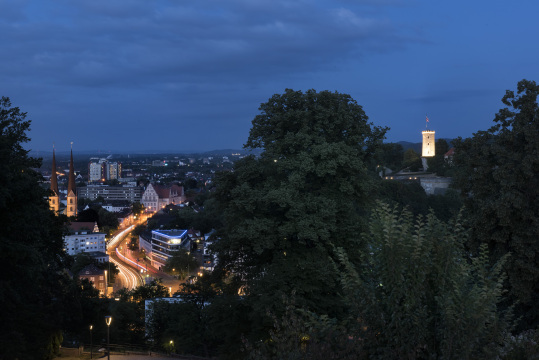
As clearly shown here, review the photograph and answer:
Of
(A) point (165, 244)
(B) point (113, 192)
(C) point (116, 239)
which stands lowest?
(C) point (116, 239)

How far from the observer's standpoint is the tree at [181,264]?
58.6 m

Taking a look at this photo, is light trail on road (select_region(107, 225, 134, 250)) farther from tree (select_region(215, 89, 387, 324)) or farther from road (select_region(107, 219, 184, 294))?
tree (select_region(215, 89, 387, 324))

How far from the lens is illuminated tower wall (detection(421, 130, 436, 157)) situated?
272ft

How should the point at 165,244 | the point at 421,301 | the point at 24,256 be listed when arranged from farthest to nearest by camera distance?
the point at 165,244
the point at 24,256
the point at 421,301

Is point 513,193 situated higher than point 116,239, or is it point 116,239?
point 513,193

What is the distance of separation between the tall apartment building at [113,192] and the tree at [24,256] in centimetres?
15316

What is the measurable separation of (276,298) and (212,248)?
3.19 meters

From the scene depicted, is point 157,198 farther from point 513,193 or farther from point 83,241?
point 513,193

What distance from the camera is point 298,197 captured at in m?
14.7

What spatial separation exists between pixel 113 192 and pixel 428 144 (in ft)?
372

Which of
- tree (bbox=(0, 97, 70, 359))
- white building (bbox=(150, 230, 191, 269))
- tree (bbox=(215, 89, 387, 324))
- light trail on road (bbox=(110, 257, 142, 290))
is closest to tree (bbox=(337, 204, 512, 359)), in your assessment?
tree (bbox=(215, 89, 387, 324))

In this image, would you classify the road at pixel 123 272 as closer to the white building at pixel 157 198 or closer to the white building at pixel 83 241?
the white building at pixel 83 241

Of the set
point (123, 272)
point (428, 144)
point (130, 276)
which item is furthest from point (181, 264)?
point (428, 144)

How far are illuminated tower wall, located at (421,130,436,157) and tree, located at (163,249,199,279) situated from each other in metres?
42.9
